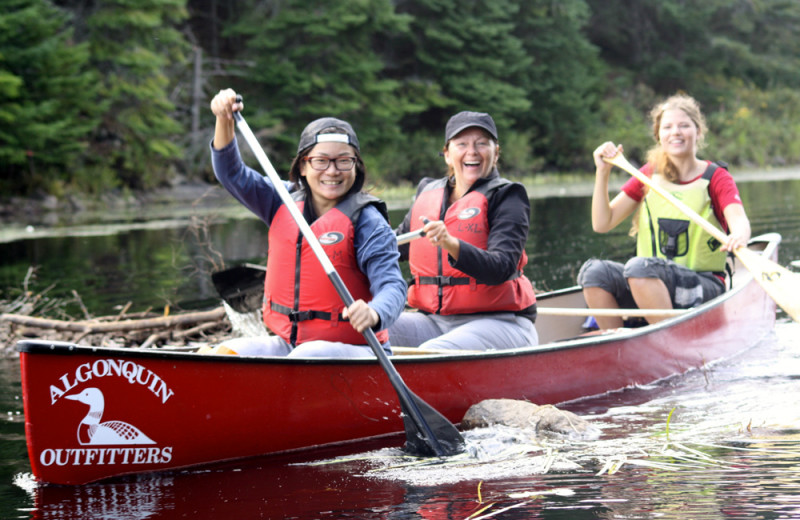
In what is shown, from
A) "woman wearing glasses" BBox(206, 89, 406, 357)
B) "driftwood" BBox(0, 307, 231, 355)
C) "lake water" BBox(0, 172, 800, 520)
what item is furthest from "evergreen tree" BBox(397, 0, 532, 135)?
"woman wearing glasses" BBox(206, 89, 406, 357)

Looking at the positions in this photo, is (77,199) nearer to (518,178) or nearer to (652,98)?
(518,178)

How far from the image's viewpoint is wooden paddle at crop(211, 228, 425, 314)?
4.37m

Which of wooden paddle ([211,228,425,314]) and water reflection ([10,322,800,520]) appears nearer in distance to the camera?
water reflection ([10,322,800,520])

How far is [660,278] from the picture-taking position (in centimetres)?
474

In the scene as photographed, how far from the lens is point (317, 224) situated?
3.41 metres

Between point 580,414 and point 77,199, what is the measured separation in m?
13.5

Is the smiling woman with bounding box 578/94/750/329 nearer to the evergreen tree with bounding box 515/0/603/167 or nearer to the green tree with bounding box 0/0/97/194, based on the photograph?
the green tree with bounding box 0/0/97/194

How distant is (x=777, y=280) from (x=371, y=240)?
2.27m

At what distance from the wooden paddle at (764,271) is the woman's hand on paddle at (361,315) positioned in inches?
75.8

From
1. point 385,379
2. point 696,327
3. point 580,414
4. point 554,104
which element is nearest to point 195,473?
point 385,379

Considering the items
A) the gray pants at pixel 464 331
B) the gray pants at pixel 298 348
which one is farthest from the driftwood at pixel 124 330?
the gray pants at pixel 298 348

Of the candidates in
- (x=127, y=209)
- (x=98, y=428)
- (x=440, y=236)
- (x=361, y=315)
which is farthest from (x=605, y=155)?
(x=127, y=209)

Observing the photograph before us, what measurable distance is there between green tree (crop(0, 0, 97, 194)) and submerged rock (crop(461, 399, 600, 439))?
12.2m

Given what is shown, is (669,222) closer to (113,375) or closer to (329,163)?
(329,163)
